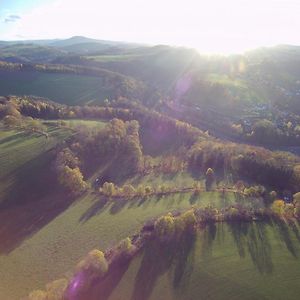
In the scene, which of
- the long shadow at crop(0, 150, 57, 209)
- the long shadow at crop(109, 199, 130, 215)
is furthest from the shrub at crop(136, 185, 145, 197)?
the long shadow at crop(0, 150, 57, 209)

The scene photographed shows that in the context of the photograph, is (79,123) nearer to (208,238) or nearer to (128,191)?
(128,191)

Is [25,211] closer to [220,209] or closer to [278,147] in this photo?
[220,209]

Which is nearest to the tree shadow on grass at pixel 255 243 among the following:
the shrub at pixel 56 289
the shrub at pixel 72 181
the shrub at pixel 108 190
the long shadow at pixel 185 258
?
the long shadow at pixel 185 258

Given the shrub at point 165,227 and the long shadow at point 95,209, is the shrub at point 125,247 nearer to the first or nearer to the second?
the shrub at point 165,227

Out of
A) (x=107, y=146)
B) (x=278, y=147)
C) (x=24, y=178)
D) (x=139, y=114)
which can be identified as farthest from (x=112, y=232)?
(x=278, y=147)

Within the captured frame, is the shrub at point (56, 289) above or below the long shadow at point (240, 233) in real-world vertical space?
below

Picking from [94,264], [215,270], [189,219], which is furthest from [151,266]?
[189,219]

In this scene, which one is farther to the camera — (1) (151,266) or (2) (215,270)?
(1) (151,266)
